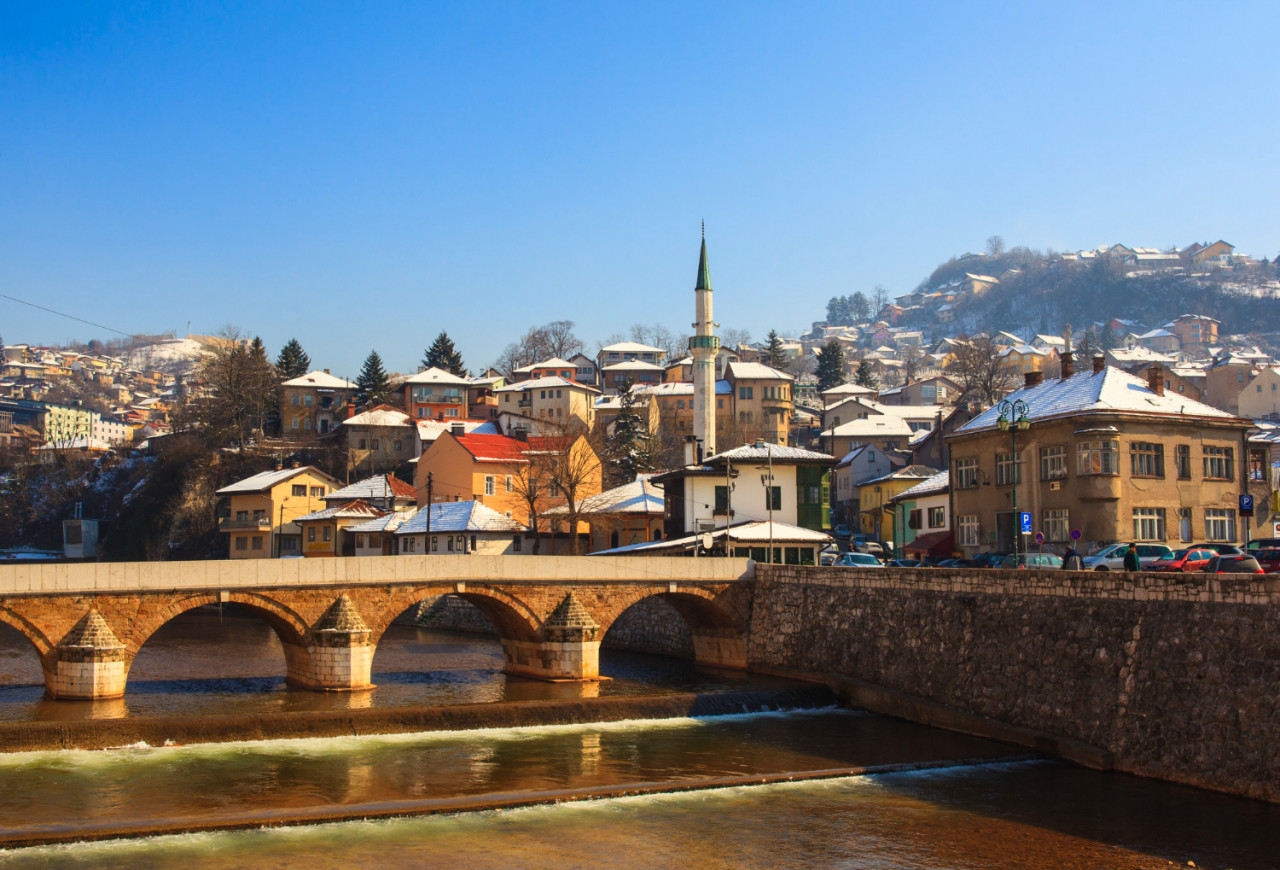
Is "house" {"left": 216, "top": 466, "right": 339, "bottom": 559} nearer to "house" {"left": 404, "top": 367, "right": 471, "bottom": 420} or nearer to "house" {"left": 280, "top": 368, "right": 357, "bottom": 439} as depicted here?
"house" {"left": 280, "top": 368, "right": 357, "bottom": 439}

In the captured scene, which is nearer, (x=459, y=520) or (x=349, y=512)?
(x=459, y=520)

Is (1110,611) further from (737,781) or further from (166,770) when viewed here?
(166,770)

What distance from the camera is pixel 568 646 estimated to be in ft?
112

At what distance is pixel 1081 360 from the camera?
161500 mm

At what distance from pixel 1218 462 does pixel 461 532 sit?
3548 centimetres

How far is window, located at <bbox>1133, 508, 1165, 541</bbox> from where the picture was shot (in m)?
38.0

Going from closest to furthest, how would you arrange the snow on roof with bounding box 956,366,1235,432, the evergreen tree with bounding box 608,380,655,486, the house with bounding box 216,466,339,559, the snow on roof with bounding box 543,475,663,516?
the snow on roof with bounding box 956,366,1235,432 < the snow on roof with bounding box 543,475,663,516 < the house with bounding box 216,466,339,559 < the evergreen tree with bounding box 608,380,655,486

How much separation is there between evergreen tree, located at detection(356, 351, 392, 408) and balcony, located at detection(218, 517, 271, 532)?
2760 cm

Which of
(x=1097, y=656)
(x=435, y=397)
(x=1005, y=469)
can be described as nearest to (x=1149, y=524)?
(x=1005, y=469)

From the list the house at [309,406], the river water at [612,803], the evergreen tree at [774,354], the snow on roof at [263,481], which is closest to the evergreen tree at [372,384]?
the house at [309,406]

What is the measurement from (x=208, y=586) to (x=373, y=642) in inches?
200

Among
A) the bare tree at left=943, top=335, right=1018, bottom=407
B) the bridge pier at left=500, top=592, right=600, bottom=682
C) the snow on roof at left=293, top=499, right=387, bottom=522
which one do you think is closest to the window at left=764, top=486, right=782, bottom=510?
the bridge pier at left=500, top=592, right=600, bottom=682

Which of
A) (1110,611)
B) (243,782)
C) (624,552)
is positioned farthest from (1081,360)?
(243,782)

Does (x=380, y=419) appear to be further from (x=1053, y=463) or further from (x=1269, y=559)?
(x=1269, y=559)
